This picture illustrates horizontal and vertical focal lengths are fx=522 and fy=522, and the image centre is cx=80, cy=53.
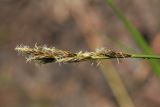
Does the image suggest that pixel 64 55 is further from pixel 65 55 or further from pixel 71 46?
pixel 71 46

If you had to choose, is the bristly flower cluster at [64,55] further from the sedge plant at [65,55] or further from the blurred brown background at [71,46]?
the blurred brown background at [71,46]

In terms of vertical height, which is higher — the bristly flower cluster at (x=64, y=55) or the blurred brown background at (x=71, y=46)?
the blurred brown background at (x=71, y=46)

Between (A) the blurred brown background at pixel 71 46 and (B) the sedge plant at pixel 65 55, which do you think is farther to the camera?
(A) the blurred brown background at pixel 71 46

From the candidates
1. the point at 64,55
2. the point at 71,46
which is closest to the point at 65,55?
the point at 64,55

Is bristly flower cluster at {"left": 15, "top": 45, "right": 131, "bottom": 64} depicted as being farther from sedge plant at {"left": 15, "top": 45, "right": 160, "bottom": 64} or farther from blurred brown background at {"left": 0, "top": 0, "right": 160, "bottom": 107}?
blurred brown background at {"left": 0, "top": 0, "right": 160, "bottom": 107}

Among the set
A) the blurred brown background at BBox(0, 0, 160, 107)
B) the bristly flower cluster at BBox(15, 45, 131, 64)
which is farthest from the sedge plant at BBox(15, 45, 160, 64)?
the blurred brown background at BBox(0, 0, 160, 107)

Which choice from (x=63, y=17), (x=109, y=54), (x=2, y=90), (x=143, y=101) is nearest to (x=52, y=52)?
(x=109, y=54)

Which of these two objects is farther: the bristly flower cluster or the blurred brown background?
the blurred brown background

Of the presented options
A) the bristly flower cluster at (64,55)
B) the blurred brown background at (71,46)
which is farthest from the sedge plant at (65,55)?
the blurred brown background at (71,46)

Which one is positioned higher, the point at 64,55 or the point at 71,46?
the point at 71,46
